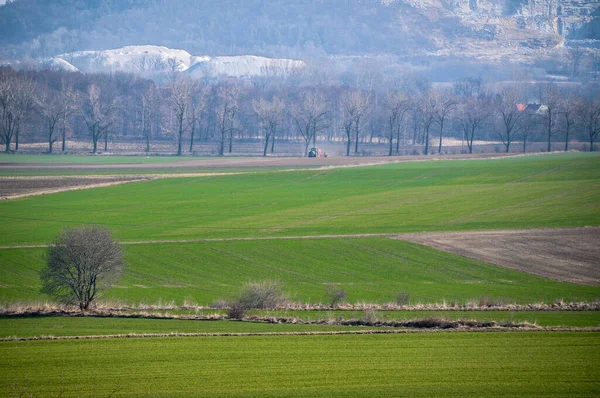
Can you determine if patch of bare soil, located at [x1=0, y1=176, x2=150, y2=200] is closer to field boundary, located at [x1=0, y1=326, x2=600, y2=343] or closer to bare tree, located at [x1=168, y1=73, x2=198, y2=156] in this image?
bare tree, located at [x1=168, y1=73, x2=198, y2=156]

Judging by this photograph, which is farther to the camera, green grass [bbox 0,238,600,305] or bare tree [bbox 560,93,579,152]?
bare tree [bbox 560,93,579,152]

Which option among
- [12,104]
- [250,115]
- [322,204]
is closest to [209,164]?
[12,104]

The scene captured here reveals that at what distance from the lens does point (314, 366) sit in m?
24.4

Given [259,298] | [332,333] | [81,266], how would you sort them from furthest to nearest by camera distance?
[81,266]
[259,298]
[332,333]

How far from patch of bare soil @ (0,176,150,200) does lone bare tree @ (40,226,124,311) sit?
33707 mm

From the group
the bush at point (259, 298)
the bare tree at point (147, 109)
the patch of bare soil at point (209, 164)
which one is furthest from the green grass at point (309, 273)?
the bare tree at point (147, 109)

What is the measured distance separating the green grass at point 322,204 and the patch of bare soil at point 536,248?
9.67ft

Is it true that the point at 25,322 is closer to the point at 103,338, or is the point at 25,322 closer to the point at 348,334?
the point at 103,338

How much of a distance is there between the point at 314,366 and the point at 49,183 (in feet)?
195

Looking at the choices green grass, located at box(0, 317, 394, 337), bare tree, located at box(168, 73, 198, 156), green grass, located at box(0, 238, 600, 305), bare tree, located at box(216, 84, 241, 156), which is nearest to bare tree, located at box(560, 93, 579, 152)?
bare tree, located at box(216, 84, 241, 156)

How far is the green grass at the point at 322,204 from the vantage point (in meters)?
55.9

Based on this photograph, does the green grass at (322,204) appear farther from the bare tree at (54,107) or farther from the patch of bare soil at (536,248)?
the bare tree at (54,107)

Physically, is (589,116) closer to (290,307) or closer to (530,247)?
(530,247)

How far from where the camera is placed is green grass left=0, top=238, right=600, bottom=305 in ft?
127
